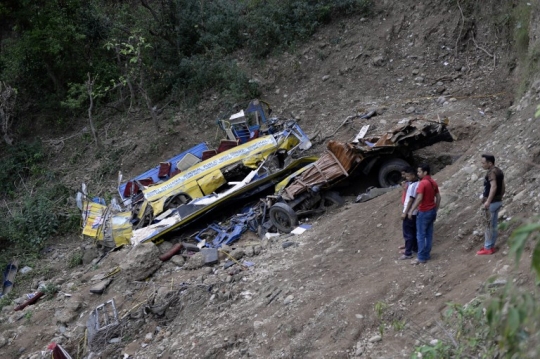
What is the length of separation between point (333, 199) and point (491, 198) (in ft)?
17.1

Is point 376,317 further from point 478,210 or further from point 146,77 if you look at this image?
point 146,77

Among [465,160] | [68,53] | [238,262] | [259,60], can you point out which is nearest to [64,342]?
[238,262]

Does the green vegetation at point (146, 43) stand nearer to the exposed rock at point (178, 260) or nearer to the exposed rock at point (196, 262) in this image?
the exposed rock at point (178, 260)

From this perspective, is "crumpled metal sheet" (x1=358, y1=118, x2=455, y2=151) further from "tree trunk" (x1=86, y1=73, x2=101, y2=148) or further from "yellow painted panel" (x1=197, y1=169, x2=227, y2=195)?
"tree trunk" (x1=86, y1=73, x2=101, y2=148)

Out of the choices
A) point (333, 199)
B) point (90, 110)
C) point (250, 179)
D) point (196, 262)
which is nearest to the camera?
point (196, 262)

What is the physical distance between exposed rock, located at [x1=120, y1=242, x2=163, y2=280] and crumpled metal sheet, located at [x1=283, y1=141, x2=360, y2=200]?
276 cm

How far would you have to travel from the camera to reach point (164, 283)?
35.3 feet

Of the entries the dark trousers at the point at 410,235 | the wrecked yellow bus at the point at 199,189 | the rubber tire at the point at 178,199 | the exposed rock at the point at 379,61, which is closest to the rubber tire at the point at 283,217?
the wrecked yellow bus at the point at 199,189

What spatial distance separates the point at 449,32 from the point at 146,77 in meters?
10.1

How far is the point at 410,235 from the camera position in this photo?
7957 millimetres

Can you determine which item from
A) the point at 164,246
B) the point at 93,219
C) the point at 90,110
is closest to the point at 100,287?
the point at 164,246

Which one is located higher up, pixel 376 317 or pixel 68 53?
pixel 68 53

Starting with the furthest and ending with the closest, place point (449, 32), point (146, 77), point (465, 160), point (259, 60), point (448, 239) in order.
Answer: point (146, 77) < point (259, 60) < point (449, 32) < point (465, 160) < point (448, 239)

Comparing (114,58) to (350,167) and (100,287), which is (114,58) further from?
(350,167)
